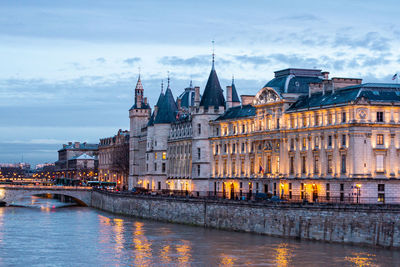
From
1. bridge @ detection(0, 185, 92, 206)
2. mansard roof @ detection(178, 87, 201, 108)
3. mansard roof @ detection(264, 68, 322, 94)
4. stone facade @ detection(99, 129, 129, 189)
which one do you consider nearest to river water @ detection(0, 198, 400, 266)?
mansard roof @ detection(264, 68, 322, 94)

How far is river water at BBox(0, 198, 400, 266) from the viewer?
59.9 metres

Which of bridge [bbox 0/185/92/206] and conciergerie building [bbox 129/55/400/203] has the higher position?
conciergerie building [bbox 129/55/400/203]

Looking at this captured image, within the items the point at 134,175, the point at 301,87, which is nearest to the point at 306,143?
the point at 301,87

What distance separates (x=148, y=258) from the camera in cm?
6238

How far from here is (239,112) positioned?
104m

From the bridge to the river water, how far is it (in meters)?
37.7

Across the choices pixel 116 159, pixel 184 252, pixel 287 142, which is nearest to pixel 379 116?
pixel 287 142

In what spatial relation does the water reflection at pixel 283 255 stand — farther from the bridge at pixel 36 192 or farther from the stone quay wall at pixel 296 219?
the bridge at pixel 36 192

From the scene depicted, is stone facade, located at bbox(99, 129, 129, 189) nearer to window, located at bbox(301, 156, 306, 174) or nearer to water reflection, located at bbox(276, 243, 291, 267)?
window, located at bbox(301, 156, 306, 174)

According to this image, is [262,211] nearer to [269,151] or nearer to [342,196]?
[342,196]

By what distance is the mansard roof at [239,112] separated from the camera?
329 ft

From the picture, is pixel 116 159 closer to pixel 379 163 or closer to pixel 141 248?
pixel 379 163

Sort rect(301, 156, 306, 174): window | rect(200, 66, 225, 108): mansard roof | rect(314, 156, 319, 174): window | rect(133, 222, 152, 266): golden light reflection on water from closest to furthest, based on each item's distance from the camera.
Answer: rect(133, 222, 152, 266): golden light reflection on water < rect(314, 156, 319, 174): window < rect(301, 156, 306, 174): window < rect(200, 66, 225, 108): mansard roof

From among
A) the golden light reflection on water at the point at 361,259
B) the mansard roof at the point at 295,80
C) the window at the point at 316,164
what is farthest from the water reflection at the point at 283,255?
the mansard roof at the point at 295,80
